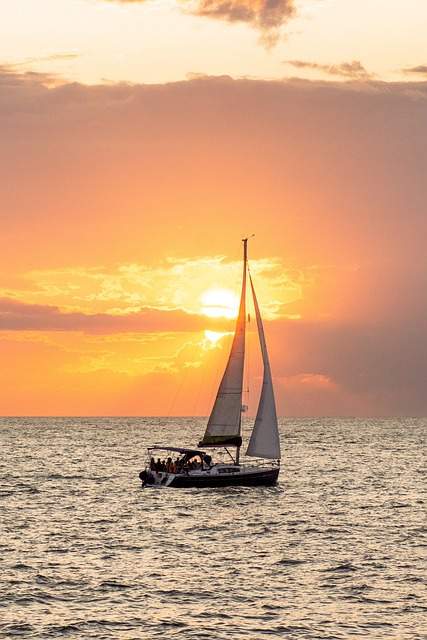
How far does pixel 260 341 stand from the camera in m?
86.6

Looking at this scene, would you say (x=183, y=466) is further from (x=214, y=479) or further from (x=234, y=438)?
(x=234, y=438)

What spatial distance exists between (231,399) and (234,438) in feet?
11.7

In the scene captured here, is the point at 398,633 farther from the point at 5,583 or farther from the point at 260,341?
the point at 260,341

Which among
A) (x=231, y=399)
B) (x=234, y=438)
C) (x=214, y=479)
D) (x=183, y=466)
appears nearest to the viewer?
(x=214, y=479)

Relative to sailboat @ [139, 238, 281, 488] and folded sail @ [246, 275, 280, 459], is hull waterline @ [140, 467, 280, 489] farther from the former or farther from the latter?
folded sail @ [246, 275, 280, 459]

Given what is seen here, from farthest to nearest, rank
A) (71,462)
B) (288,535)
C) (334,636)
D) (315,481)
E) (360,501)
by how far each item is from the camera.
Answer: (71,462)
(315,481)
(360,501)
(288,535)
(334,636)

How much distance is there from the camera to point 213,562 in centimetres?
5322

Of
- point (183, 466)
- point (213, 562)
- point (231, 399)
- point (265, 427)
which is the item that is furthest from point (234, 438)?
point (213, 562)

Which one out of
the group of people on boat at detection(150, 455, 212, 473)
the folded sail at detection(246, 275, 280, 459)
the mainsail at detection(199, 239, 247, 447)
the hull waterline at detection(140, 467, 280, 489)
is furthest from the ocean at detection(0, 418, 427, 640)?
the mainsail at detection(199, 239, 247, 447)

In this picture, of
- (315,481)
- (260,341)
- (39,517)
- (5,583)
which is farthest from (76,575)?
(315,481)

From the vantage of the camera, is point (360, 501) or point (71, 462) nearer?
point (360, 501)

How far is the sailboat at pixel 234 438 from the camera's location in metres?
83.8

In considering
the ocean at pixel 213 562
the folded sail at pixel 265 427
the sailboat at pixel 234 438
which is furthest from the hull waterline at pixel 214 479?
the folded sail at pixel 265 427

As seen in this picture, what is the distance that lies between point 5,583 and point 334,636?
55.8 ft
